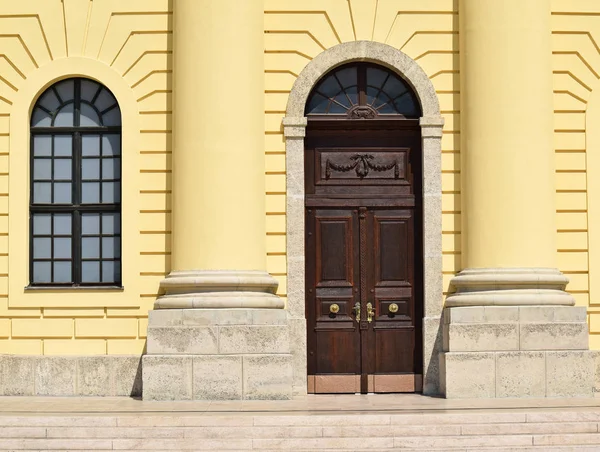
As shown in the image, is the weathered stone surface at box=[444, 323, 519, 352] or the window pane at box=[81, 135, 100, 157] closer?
the weathered stone surface at box=[444, 323, 519, 352]

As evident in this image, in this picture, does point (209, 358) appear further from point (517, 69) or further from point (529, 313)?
point (517, 69)

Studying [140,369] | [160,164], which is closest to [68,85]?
[160,164]

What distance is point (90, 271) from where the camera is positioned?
20734 mm

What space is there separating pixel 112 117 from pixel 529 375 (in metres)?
7.77

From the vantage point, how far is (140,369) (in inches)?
789

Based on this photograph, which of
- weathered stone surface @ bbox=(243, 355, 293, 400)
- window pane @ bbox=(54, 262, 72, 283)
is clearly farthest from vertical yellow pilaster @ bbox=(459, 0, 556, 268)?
window pane @ bbox=(54, 262, 72, 283)

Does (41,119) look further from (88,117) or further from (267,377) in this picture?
(267,377)

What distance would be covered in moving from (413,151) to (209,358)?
4.79 metres

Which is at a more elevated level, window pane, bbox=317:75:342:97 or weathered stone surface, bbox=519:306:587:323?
window pane, bbox=317:75:342:97

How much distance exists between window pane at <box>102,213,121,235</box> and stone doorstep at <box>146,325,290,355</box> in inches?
90.5

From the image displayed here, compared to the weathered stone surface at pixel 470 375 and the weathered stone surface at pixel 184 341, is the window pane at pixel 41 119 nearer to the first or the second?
the weathered stone surface at pixel 184 341

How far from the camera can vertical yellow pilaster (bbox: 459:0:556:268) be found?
19.8 metres

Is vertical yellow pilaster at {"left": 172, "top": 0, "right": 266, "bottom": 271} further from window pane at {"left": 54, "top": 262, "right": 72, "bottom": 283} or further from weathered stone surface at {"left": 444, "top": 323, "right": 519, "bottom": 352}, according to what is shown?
weathered stone surface at {"left": 444, "top": 323, "right": 519, "bottom": 352}

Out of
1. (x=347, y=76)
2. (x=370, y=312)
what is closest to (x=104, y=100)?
(x=347, y=76)
